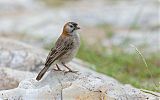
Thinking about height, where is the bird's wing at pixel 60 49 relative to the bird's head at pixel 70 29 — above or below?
below

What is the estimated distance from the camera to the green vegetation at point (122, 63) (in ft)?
33.5

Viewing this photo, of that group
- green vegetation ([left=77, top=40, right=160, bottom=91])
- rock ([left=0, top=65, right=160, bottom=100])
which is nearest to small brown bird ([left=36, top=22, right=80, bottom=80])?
rock ([left=0, top=65, right=160, bottom=100])

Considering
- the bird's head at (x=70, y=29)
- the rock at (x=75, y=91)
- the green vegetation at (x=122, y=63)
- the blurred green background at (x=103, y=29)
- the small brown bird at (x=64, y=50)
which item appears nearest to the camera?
the rock at (x=75, y=91)

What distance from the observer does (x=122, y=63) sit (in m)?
11.2

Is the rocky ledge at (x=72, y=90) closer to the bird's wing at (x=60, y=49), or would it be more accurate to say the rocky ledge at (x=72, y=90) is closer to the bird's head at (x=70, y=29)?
the bird's wing at (x=60, y=49)

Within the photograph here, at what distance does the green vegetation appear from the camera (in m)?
10.2

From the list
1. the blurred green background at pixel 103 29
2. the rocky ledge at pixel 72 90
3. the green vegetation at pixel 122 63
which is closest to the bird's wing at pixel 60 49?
the rocky ledge at pixel 72 90

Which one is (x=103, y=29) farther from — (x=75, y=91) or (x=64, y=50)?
(x=75, y=91)

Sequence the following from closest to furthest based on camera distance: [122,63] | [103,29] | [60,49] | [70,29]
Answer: [60,49], [70,29], [122,63], [103,29]

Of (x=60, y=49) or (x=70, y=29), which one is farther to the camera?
(x=70, y=29)

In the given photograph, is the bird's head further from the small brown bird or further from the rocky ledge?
the rocky ledge

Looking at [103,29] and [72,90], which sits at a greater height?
[72,90]

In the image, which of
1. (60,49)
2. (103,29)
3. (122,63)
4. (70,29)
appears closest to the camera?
(60,49)

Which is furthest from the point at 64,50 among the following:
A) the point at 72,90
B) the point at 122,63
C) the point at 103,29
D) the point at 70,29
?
the point at 103,29
